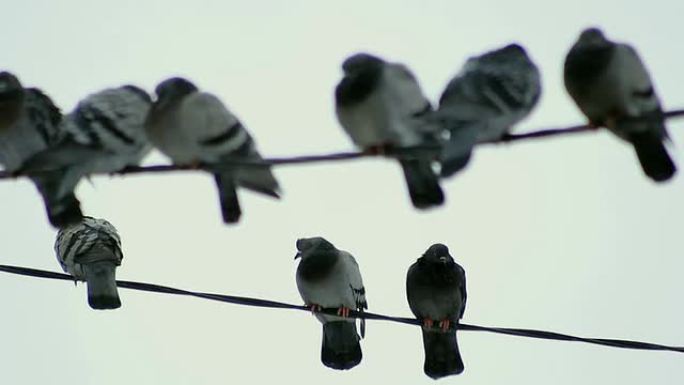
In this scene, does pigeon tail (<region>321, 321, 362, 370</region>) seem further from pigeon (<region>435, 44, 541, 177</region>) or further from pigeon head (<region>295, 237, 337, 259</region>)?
pigeon (<region>435, 44, 541, 177</region>)

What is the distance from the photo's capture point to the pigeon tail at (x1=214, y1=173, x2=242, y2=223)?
10430 millimetres

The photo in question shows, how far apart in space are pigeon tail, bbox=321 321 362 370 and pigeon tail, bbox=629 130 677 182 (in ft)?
17.3

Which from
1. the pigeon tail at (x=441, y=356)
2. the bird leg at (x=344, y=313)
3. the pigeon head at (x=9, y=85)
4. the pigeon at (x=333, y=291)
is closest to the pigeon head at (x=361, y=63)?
the bird leg at (x=344, y=313)

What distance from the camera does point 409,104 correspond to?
10.4 metres

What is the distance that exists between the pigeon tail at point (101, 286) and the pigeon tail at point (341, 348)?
191cm

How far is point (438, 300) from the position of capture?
1402cm

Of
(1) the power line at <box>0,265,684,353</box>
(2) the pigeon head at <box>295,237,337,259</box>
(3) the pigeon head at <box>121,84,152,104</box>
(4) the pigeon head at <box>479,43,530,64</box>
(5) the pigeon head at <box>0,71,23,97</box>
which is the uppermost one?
(5) the pigeon head at <box>0,71,23,97</box>

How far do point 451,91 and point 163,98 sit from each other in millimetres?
1946

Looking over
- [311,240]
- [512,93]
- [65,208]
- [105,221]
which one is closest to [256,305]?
[65,208]

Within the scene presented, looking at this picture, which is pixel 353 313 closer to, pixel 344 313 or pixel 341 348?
pixel 344 313

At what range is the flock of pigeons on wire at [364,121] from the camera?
9.82 m

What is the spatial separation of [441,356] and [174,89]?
183 inches

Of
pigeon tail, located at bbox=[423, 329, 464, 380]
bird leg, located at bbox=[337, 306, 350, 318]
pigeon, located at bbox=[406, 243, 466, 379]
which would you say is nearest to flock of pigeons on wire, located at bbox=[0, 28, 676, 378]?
bird leg, located at bbox=[337, 306, 350, 318]

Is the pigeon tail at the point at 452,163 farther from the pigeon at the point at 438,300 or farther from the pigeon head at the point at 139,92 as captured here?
the pigeon at the point at 438,300
